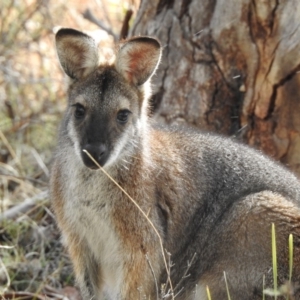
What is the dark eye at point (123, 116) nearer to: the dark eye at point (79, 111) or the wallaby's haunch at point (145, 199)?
the wallaby's haunch at point (145, 199)

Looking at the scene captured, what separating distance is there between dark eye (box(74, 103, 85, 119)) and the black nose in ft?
1.07

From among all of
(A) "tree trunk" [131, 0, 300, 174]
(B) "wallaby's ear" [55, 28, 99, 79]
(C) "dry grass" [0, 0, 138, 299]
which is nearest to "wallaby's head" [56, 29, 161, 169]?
(B) "wallaby's ear" [55, 28, 99, 79]

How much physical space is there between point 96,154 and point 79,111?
0.45m

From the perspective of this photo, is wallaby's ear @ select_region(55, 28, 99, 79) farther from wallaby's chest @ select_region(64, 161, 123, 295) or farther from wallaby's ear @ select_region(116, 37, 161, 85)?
wallaby's chest @ select_region(64, 161, 123, 295)

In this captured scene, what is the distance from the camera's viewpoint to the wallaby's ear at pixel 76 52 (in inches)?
227

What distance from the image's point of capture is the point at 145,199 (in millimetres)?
5852

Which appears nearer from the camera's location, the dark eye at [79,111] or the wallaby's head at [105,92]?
the wallaby's head at [105,92]

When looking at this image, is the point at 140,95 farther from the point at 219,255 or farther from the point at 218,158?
the point at 219,255

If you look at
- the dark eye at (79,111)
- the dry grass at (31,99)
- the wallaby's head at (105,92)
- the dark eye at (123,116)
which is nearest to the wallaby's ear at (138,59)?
the wallaby's head at (105,92)

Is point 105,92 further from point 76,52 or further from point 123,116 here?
point 76,52

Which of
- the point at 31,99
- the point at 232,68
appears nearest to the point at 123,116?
the point at 232,68

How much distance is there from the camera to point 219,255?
5891 mm

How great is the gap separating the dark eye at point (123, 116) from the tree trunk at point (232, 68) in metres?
1.84

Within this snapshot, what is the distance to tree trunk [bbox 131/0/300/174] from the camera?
7.05 meters
